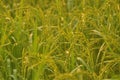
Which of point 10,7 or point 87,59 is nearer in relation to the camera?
point 87,59

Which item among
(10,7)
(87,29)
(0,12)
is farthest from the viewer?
(10,7)

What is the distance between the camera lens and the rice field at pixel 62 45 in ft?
6.73

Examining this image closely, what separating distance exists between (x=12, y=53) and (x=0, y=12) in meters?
0.59

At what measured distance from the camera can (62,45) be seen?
2.38 meters

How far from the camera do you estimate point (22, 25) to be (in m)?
2.52

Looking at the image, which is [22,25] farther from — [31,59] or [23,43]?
[31,59]

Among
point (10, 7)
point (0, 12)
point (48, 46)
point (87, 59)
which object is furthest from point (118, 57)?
point (10, 7)

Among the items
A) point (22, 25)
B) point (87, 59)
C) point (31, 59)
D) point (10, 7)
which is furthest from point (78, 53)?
point (10, 7)

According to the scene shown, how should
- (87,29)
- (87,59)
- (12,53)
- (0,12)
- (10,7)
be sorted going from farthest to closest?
(10,7)
(0,12)
(87,29)
(12,53)
(87,59)

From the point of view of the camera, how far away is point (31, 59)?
2.11 m

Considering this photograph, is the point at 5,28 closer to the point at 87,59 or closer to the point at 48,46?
the point at 48,46

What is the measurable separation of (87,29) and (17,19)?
0.51 m

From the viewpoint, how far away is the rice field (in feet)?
6.73

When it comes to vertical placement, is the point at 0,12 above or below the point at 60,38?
above
